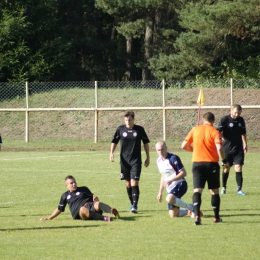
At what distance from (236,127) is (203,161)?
4.92m

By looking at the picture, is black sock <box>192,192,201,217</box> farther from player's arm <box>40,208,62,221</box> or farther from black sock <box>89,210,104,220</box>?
player's arm <box>40,208,62,221</box>

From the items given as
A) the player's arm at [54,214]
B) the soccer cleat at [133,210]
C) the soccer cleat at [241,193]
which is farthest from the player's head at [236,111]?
the player's arm at [54,214]

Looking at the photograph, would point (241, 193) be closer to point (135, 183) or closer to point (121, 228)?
point (135, 183)

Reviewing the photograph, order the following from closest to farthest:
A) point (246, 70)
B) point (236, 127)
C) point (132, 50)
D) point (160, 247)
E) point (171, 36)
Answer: point (160, 247) < point (236, 127) < point (246, 70) < point (171, 36) < point (132, 50)

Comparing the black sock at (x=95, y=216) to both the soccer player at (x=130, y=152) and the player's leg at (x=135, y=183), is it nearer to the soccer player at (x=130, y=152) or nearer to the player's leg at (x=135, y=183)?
the player's leg at (x=135, y=183)

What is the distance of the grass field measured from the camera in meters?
9.32

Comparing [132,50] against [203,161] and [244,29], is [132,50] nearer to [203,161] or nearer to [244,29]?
[244,29]

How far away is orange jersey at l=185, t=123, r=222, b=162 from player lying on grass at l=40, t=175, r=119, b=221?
5.65ft

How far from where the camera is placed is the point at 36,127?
127 feet

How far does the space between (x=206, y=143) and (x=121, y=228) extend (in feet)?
6.20

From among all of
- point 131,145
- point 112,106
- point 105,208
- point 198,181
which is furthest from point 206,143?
point 112,106

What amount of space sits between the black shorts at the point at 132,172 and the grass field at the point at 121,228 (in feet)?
2.01

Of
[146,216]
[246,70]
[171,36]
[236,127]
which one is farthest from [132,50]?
[146,216]

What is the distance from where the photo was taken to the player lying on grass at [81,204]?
1209 centimetres
